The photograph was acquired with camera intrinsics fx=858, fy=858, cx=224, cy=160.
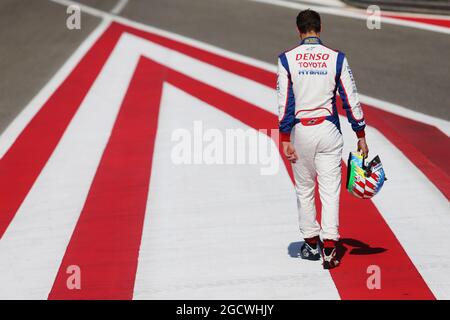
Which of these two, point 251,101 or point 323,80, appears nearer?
point 323,80

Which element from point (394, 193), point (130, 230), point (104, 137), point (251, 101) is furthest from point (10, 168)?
point (394, 193)

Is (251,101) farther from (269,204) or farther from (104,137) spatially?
(269,204)

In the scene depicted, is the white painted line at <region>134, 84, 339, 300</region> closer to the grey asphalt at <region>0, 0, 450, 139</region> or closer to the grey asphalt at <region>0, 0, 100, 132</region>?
the grey asphalt at <region>0, 0, 450, 139</region>

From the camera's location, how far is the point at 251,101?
40.5 feet

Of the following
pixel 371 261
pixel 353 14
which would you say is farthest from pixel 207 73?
pixel 371 261

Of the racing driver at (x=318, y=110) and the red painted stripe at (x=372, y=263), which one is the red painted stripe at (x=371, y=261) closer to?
the red painted stripe at (x=372, y=263)

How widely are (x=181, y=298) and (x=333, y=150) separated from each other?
1.55 meters

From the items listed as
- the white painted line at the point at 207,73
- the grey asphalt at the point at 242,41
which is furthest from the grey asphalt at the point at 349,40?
the white painted line at the point at 207,73

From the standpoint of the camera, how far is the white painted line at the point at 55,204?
677 centimetres

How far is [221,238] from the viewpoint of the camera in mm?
7320

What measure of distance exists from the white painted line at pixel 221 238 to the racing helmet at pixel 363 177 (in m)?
0.67

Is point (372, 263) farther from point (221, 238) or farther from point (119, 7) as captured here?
point (119, 7)

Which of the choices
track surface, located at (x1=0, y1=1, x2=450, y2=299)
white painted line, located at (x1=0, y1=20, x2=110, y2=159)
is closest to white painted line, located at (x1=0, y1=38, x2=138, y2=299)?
track surface, located at (x1=0, y1=1, x2=450, y2=299)

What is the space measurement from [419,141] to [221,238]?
3.86m
